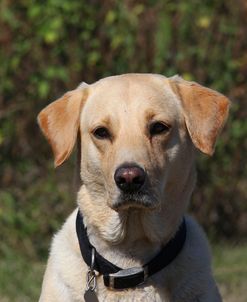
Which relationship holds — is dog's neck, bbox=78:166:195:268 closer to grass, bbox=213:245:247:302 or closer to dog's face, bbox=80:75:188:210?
dog's face, bbox=80:75:188:210

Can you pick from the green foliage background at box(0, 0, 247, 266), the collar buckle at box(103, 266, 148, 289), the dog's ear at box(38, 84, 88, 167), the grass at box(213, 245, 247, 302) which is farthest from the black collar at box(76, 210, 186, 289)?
the green foliage background at box(0, 0, 247, 266)

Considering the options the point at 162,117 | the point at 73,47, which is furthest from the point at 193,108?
the point at 73,47

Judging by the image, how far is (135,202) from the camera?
4.68 metres

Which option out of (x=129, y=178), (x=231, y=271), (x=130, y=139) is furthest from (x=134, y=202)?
(x=231, y=271)

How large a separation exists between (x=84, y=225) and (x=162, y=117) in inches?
26.3

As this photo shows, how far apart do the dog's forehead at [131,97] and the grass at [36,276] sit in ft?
7.21

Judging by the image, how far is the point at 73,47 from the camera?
8797 millimetres

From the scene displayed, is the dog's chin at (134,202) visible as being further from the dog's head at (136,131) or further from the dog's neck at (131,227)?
the dog's neck at (131,227)

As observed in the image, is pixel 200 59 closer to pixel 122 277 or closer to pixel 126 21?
pixel 126 21

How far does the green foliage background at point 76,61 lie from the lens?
8695 millimetres

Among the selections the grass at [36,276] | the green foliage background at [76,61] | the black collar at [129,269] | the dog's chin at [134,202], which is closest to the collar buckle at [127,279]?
the black collar at [129,269]

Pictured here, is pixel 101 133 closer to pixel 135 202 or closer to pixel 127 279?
pixel 135 202

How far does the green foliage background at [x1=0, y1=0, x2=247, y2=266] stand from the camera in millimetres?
8695

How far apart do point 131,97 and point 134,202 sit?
1.80ft
